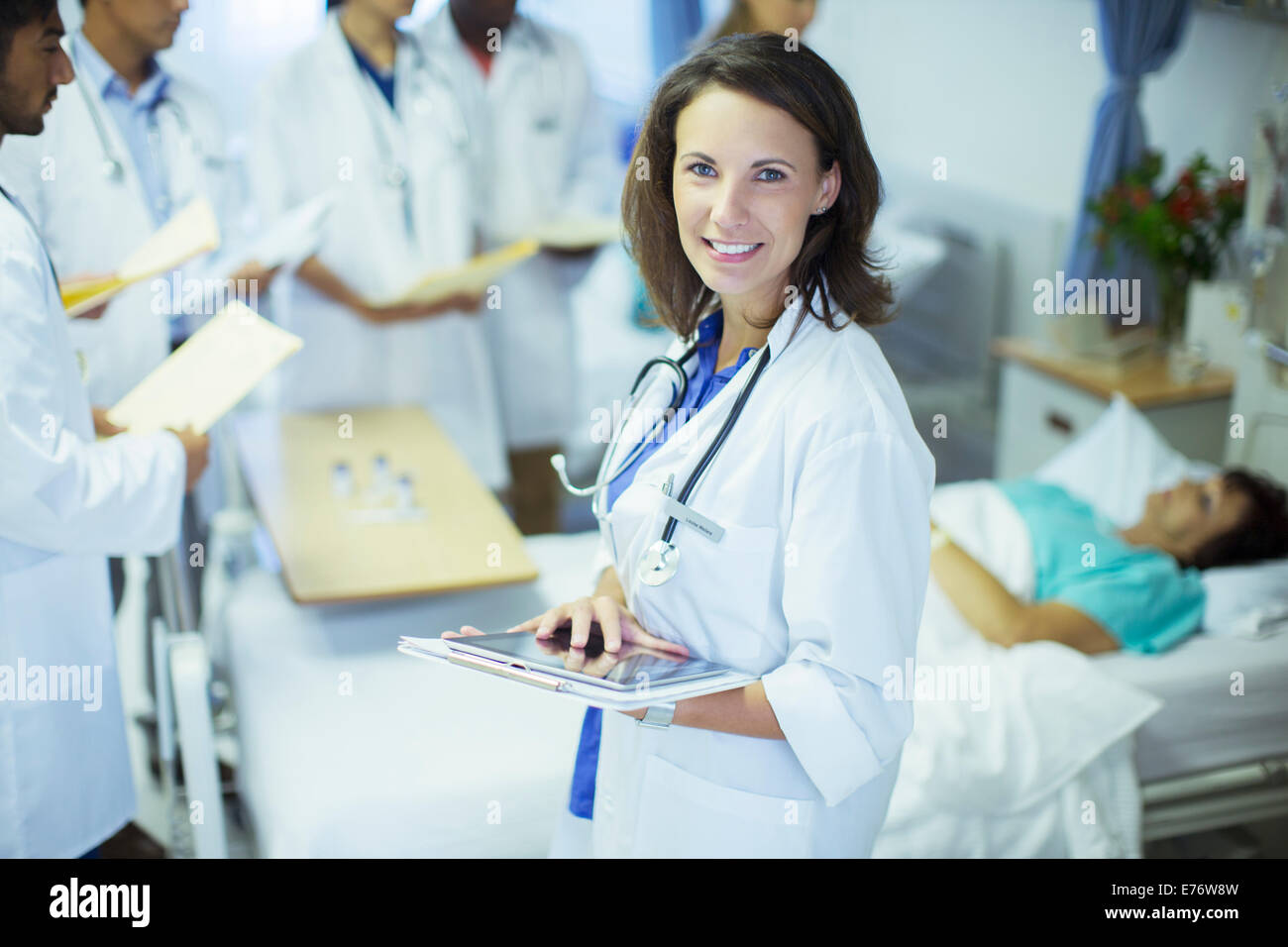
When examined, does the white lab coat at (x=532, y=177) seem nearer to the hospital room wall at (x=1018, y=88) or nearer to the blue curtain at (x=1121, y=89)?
the hospital room wall at (x=1018, y=88)

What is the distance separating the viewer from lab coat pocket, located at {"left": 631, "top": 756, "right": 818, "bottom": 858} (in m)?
1.31

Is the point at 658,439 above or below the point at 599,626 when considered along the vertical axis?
above

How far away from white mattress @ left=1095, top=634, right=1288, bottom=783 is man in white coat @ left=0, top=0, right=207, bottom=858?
158 centimetres

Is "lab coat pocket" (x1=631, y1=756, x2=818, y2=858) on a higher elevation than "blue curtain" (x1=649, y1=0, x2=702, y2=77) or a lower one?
lower

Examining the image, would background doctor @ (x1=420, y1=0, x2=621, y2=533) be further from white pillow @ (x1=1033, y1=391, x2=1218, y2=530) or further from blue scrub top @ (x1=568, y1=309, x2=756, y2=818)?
blue scrub top @ (x1=568, y1=309, x2=756, y2=818)

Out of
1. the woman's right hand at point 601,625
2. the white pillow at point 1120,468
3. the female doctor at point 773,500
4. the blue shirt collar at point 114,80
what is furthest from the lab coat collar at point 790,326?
the white pillow at point 1120,468

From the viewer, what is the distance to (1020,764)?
193 cm

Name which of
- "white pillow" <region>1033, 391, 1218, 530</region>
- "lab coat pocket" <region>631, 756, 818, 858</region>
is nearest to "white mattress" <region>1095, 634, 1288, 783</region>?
"white pillow" <region>1033, 391, 1218, 530</region>

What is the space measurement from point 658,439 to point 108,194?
3.80ft

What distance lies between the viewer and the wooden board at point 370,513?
6.67 feet

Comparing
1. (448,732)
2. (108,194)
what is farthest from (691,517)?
(108,194)

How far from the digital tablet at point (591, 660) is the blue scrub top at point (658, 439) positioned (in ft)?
0.59

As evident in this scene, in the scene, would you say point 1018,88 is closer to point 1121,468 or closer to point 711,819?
point 1121,468

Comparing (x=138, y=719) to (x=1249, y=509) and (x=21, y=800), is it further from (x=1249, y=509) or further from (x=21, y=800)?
(x=1249, y=509)
